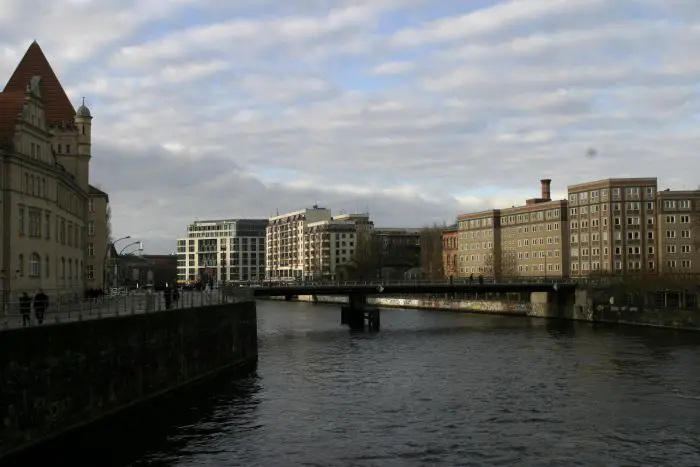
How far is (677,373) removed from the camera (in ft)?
177

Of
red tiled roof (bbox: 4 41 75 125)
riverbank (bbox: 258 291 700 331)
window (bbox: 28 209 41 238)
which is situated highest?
red tiled roof (bbox: 4 41 75 125)

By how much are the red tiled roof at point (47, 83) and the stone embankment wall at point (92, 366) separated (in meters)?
35.9

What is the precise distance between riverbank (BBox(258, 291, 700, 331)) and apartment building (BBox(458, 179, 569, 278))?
16.0 metres

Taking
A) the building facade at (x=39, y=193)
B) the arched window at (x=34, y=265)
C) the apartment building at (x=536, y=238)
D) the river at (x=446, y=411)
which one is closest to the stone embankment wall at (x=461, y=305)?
the apartment building at (x=536, y=238)

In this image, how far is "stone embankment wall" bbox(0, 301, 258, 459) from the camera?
31812 mm

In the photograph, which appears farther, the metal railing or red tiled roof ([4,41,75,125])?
red tiled roof ([4,41,75,125])

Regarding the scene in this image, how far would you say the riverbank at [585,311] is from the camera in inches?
3794

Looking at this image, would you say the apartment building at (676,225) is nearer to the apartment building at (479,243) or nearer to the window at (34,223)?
the apartment building at (479,243)

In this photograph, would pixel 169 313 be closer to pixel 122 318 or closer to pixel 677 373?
pixel 122 318

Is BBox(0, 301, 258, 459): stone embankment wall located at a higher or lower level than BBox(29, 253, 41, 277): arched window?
lower

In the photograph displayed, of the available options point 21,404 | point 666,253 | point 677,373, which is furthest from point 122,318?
point 666,253

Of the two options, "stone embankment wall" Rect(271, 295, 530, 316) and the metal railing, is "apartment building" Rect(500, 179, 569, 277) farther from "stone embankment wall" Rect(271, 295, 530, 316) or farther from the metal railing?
the metal railing

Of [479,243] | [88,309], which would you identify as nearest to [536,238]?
[479,243]

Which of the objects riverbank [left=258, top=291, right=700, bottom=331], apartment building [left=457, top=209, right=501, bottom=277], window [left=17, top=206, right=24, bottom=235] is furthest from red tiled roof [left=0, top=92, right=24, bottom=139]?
apartment building [left=457, top=209, right=501, bottom=277]
